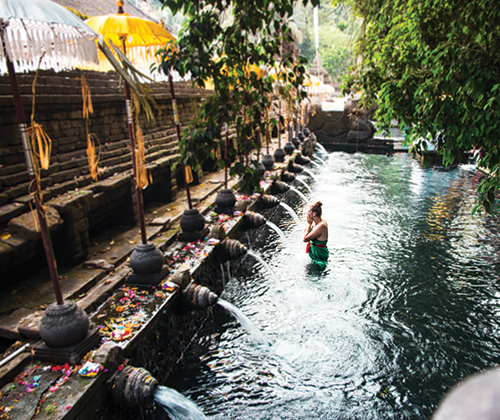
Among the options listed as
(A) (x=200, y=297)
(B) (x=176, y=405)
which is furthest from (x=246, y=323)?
(B) (x=176, y=405)

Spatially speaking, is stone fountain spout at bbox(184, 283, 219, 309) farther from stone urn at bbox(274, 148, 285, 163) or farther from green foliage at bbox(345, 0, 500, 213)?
stone urn at bbox(274, 148, 285, 163)

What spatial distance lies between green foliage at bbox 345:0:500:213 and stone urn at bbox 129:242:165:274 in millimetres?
4306

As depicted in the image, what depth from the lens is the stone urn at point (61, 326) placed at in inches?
148

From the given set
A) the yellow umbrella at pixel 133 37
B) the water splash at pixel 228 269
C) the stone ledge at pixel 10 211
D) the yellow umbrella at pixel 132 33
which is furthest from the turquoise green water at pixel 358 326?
the yellow umbrella at pixel 132 33

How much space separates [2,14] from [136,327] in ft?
11.2

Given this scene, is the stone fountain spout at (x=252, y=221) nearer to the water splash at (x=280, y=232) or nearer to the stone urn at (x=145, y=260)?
the water splash at (x=280, y=232)

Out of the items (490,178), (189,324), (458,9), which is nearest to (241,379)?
(189,324)

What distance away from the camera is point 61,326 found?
3756 millimetres

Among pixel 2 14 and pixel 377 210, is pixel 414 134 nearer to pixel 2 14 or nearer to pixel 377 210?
pixel 2 14

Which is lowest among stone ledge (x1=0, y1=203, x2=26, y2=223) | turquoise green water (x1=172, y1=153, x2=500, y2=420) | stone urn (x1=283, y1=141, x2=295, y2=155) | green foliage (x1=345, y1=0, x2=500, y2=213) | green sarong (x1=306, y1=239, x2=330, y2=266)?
turquoise green water (x1=172, y1=153, x2=500, y2=420)

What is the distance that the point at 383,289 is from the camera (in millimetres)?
6977

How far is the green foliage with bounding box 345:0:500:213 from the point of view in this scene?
15.1ft

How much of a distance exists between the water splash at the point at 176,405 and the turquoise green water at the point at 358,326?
0.99ft

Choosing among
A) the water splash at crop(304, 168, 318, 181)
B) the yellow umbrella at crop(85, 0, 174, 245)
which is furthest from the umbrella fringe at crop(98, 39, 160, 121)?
the water splash at crop(304, 168, 318, 181)
